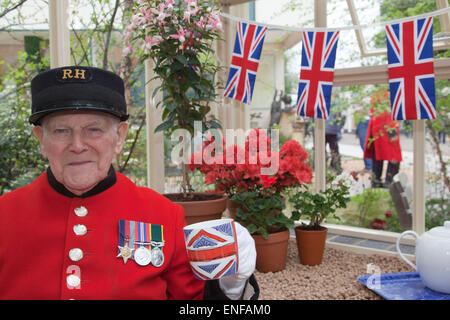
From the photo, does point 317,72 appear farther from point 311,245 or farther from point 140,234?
point 140,234

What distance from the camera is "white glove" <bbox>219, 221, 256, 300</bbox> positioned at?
93 cm

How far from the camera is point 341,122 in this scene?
299cm

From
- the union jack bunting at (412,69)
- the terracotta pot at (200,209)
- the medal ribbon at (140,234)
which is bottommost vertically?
the terracotta pot at (200,209)

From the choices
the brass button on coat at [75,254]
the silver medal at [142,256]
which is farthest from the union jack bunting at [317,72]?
the brass button on coat at [75,254]

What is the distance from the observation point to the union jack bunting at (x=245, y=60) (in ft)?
9.07

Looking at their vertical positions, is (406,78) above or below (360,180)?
above

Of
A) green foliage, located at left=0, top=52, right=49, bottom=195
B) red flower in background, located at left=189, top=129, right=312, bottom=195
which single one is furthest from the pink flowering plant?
green foliage, located at left=0, top=52, right=49, bottom=195

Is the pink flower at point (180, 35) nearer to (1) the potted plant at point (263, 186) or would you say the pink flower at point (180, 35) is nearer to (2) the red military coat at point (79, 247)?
(1) the potted plant at point (263, 186)

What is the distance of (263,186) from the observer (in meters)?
2.41

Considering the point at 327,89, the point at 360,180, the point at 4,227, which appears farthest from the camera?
the point at 360,180

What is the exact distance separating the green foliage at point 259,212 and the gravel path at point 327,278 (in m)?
0.27
